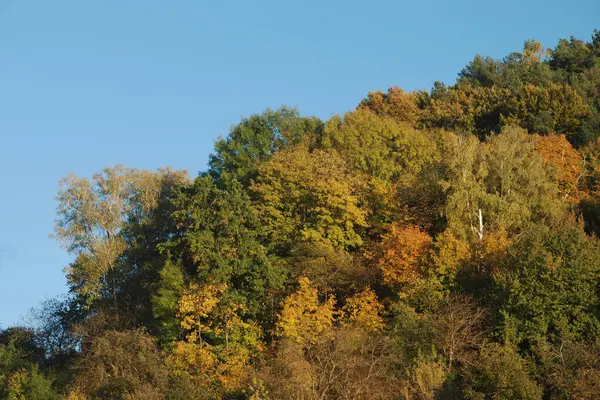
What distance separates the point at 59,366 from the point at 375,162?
2314 centimetres

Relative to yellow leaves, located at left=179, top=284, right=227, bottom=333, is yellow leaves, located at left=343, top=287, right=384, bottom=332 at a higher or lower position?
lower

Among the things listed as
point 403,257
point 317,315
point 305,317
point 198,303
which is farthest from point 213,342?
point 403,257

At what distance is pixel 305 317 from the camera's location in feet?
151

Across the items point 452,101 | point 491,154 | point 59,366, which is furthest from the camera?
point 452,101

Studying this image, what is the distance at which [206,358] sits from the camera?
45.8 meters

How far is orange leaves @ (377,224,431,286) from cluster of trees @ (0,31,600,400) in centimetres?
11

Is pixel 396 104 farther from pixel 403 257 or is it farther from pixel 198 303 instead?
pixel 198 303

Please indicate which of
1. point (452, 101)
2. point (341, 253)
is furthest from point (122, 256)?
point (452, 101)

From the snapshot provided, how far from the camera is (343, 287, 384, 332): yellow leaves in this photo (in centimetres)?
4606

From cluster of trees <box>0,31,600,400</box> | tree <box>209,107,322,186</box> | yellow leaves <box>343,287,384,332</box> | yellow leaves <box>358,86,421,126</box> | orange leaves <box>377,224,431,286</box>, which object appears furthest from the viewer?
yellow leaves <box>358,86,421,126</box>

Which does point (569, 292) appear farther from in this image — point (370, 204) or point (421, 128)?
point (421, 128)

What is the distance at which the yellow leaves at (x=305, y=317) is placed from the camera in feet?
147

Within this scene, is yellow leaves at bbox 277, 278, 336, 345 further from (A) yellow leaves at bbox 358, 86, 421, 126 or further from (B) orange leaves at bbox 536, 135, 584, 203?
(A) yellow leaves at bbox 358, 86, 421, 126

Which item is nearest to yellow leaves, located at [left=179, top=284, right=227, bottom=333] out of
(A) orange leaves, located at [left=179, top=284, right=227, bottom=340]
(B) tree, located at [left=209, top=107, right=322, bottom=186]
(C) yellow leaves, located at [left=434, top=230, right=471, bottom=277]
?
(A) orange leaves, located at [left=179, top=284, right=227, bottom=340]
